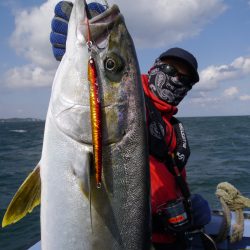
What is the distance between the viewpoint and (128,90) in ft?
6.59

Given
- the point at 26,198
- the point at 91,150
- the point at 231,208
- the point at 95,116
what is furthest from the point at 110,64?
the point at 231,208

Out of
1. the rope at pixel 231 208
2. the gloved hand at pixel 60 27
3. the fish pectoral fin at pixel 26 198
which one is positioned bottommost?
the rope at pixel 231 208

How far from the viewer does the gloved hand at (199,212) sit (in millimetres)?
3824

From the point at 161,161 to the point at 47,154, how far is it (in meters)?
1.53

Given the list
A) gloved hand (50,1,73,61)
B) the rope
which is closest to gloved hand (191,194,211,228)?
the rope

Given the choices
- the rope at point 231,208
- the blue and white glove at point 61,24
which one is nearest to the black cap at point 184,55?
the blue and white glove at point 61,24

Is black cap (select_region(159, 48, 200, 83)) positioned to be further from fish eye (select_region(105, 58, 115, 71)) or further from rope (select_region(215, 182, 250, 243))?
rope (select_region(215, 182, 250, 243))

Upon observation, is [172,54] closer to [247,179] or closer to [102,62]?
[102,62]

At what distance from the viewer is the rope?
5.05 meters

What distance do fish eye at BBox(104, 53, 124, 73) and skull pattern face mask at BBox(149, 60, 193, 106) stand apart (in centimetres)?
159

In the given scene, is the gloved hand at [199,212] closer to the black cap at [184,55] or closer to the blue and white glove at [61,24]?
the black cap at [184,55]

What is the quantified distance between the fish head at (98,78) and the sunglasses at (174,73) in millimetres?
1572

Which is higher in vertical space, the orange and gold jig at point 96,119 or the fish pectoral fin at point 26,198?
the orange and gold jig at point 96,119

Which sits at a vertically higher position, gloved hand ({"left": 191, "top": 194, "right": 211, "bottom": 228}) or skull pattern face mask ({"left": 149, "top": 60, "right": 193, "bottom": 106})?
skull pattern face mask ({"left": 149, "top": 60, "right": 193, "bottom": 106})
